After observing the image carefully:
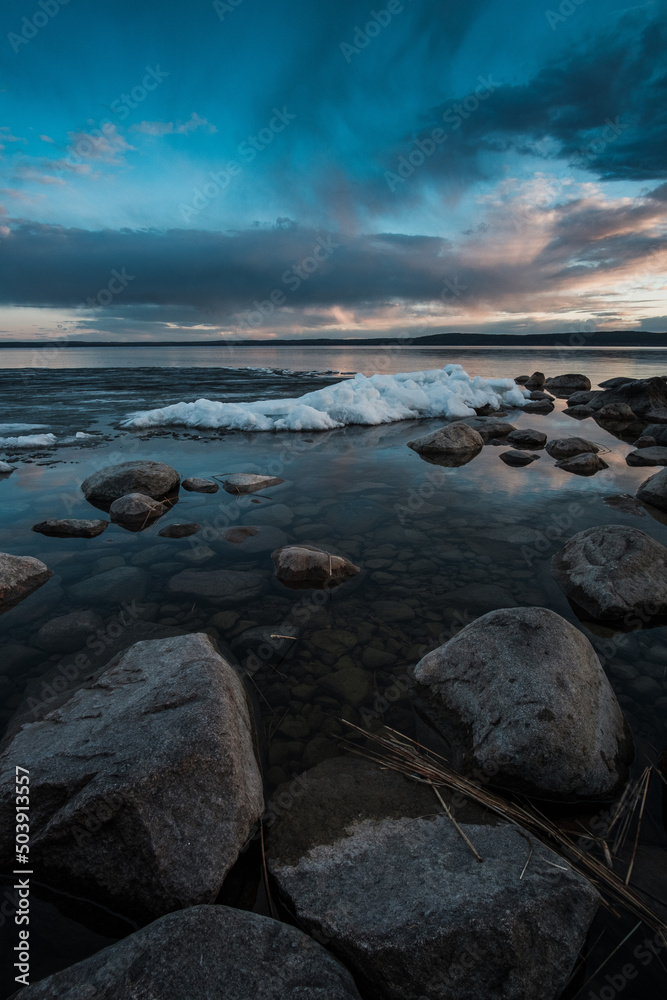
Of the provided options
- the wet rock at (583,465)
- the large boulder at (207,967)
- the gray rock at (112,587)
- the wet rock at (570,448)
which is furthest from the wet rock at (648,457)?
the large boulder at (207,967)

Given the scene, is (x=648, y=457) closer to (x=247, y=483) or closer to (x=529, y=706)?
(x=247, y=483)

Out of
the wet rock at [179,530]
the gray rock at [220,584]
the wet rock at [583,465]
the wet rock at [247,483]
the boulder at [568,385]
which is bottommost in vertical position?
the gray rock at [220,584]

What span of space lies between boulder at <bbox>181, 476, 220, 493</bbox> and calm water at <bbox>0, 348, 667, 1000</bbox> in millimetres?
464

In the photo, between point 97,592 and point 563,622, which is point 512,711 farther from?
point 97,592

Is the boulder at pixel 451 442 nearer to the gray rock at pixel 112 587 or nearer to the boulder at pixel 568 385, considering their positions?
the gray rock at pixel 112 587

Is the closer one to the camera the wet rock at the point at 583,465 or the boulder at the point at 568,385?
the wet rock at the point at 583,465

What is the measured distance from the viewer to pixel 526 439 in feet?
45.6

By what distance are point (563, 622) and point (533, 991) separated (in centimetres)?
225

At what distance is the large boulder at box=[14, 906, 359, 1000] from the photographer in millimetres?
1688

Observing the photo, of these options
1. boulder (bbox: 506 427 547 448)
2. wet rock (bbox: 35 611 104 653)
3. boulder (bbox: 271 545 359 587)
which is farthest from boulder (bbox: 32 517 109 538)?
boulder (bbox: 506 427 547 448)

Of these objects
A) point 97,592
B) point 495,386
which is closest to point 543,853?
point 97,592

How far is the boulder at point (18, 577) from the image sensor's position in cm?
500

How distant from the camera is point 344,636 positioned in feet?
14.7

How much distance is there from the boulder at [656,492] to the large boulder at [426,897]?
304 inches
